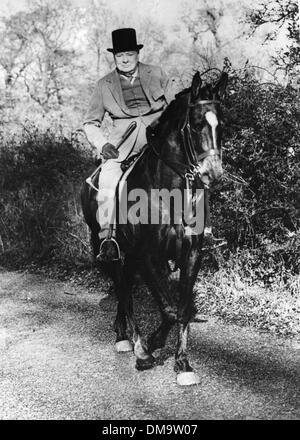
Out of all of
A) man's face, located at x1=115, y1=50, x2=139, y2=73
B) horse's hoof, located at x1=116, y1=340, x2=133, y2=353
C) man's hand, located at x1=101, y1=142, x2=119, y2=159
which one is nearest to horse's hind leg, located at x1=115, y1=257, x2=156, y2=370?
horse's hoof, located at x1=116, y1=340, x2=133, y2=353

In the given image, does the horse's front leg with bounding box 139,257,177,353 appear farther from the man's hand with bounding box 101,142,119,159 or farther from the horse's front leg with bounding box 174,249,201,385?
the man's hand with bounding box 101,142,119,159

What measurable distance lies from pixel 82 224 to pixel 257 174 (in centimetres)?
400

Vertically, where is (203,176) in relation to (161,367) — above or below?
above

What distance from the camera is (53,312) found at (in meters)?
6.70

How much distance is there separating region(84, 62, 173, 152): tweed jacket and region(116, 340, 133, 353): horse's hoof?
198 centimetres

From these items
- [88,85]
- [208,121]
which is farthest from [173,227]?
[88,85]

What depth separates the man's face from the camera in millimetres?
5109

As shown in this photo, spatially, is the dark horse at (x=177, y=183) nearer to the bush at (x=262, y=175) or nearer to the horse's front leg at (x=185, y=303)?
the horse's front leg at (x=185, y=303)

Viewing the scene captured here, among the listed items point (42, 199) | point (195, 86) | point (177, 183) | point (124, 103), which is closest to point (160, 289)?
point (177, 183)

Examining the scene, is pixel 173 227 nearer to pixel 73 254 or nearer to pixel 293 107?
pixel 293 107

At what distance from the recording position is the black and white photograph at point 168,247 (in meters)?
4.09

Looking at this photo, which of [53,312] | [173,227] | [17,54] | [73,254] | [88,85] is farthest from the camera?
[88,85]

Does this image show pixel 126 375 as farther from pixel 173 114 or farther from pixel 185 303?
pixel 173 114

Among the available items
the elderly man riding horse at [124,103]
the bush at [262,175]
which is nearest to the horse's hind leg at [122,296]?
the elderly man riding horse at [124,103]
